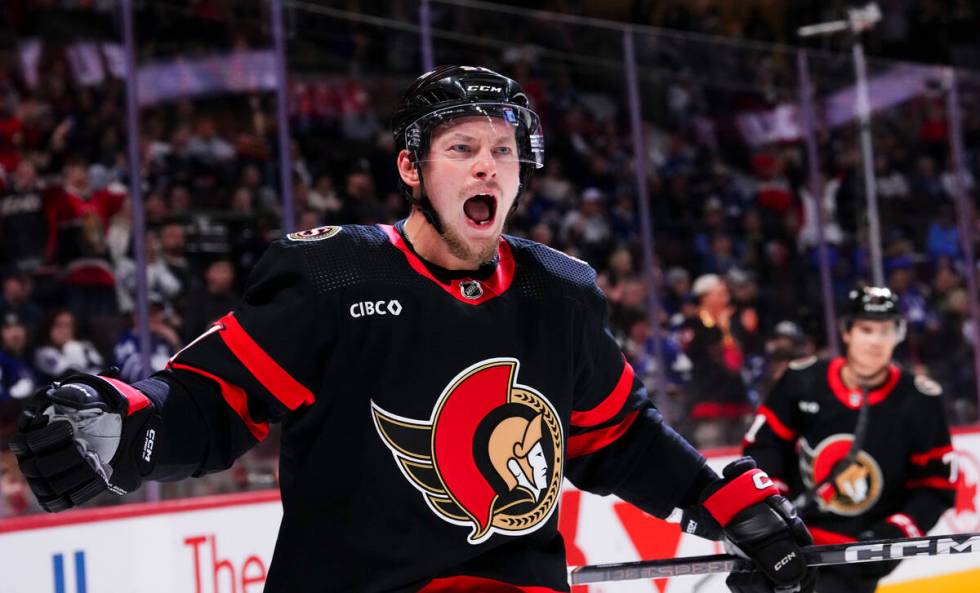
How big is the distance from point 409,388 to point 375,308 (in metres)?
0.13

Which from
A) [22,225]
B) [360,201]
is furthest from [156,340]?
[360,201]

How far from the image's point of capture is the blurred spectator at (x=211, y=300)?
4.57m

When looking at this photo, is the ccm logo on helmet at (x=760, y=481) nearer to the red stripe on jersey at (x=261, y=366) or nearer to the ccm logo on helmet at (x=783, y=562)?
the ccm logo on helmet at (x=783, y=562)

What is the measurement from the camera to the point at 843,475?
4008 mm

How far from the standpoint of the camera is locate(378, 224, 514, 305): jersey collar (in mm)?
2020

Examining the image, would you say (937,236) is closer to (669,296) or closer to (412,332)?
(669,296)

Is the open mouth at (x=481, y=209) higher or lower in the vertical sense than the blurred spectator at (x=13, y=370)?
higher

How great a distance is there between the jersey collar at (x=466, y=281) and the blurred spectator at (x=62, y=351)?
268cm

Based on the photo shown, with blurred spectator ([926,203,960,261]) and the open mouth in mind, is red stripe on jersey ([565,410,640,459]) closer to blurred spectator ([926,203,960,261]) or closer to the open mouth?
the open mouth

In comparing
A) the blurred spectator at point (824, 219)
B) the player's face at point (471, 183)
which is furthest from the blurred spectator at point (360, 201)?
the player's face at point (471, 183)

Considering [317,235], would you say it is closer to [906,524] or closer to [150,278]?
[906,524]

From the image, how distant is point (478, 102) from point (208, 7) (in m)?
3.06

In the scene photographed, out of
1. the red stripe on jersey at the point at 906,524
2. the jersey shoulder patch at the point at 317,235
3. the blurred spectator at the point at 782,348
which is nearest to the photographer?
the jersey shoulder patch at the point at 317,235

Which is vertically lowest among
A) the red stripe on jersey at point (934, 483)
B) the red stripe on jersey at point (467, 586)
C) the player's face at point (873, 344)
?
the red stripe on jersey at point (934, 483)
